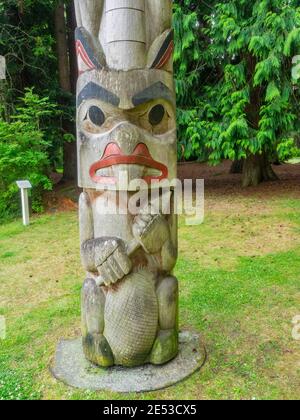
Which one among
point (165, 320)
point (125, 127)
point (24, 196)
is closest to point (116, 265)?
point (165, 320)

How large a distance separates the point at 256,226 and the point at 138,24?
5.63 meters

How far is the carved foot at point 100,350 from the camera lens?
9.80 feet

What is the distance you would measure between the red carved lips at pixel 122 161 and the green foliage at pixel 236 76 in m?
5.45

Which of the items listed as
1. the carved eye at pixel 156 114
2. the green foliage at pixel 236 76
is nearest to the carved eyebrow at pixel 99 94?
the carved eye at pixel 156 114

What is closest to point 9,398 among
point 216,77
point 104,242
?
point 104,242

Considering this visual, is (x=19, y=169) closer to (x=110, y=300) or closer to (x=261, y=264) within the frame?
(x=261, y=264)

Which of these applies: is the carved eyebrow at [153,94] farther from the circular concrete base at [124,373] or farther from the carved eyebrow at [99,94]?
the circular concrete base at [124,373]

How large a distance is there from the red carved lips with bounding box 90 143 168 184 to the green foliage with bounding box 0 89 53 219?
6.09m

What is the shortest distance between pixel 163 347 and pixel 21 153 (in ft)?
22.2

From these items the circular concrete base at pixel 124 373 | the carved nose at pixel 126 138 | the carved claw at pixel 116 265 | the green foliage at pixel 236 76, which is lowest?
the circular concrete base at pixel 124 373

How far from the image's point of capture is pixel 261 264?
18.6 ft

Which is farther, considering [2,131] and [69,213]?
[69,213]

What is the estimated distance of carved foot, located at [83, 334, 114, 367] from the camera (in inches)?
118

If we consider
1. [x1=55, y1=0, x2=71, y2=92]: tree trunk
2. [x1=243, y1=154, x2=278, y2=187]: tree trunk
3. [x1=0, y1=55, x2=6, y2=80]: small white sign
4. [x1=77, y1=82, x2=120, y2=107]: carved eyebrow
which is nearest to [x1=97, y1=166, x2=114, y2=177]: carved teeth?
[x1=77, y1=82, x2=120, y2=107]: carved eyebrow
